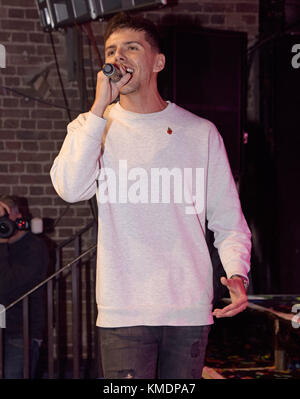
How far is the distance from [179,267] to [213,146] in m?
0.40

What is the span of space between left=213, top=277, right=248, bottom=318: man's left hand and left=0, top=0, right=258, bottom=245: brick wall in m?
2.93

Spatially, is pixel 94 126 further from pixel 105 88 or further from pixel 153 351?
→ pixel 153 351

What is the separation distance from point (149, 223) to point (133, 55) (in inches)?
21.6

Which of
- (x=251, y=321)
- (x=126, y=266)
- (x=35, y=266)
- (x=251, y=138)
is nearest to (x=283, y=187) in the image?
(x=251, y=138)

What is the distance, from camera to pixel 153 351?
1608 millimetres

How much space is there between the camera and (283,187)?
443 cm

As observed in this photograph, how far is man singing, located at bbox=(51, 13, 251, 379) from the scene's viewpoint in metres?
1.60

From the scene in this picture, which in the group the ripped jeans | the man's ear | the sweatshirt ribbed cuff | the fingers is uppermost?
the man's ear

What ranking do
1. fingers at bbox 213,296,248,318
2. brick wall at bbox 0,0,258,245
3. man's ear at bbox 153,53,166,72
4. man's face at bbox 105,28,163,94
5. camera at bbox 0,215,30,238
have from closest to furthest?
fingers at bbox 213,296,248,318
man's face at bbox 105,28,163,94
man's ear at bbox 153,53,166,72
camera at bbox 0,215,30,238
brick wall at bbox 0,0,258,245

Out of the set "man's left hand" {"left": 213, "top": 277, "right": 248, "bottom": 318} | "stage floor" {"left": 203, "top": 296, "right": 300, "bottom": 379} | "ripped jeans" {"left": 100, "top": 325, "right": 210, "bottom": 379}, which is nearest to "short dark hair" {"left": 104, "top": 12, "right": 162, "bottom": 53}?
"man's left hand" {"left": 213, "top": 277, "right": 248, "bottom": 318}

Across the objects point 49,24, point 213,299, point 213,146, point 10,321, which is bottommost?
point 10,321

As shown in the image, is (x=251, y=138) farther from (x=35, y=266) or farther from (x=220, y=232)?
(x=220, y=232)

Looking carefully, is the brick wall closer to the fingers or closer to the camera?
the camera

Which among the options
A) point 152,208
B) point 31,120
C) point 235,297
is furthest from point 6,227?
point 235,297
